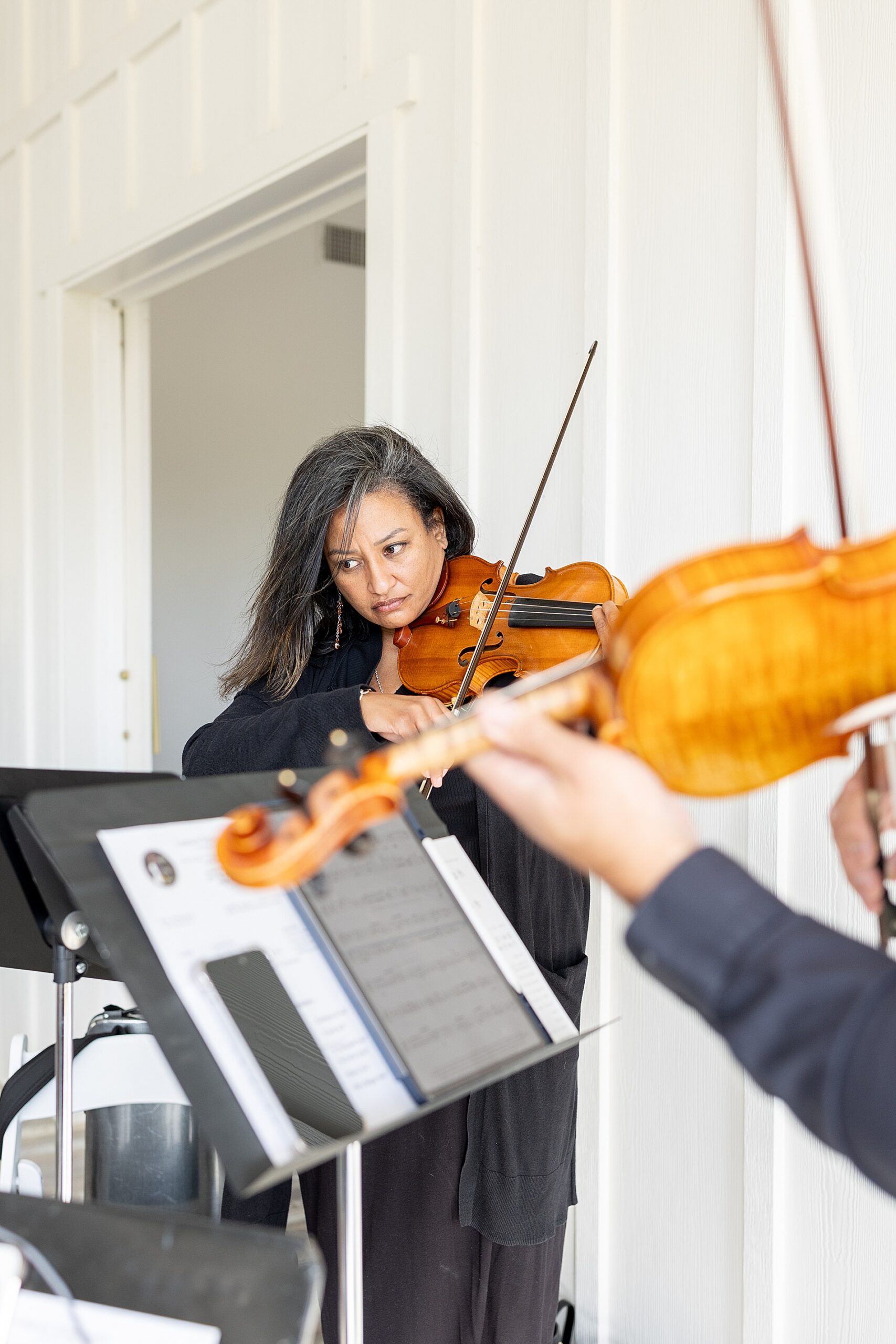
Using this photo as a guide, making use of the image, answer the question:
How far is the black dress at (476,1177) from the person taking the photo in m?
1.44

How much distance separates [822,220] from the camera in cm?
75

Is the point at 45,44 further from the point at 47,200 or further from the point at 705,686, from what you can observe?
the point at 705,686

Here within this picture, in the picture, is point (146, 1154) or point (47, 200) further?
point (47, 200)

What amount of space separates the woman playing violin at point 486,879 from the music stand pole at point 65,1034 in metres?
0.38

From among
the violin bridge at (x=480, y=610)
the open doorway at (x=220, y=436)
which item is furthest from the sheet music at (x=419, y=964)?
the open doorway at (x=220, y=436)

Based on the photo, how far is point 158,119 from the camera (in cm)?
288

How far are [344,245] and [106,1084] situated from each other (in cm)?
387

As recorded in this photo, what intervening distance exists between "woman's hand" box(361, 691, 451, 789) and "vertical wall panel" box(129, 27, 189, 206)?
6.01 feet

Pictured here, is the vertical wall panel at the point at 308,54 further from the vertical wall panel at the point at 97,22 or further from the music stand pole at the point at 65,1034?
the music stand pole at the point at 65,1034

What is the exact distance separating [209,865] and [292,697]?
0.87 m

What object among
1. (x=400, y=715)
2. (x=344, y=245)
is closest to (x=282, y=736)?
(x=400, y=715)

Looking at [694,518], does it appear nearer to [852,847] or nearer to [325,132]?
[852,847]

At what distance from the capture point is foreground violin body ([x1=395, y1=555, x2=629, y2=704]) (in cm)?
156

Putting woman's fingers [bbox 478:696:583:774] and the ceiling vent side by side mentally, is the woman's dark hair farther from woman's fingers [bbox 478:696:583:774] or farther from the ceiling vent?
the ceiling vent
